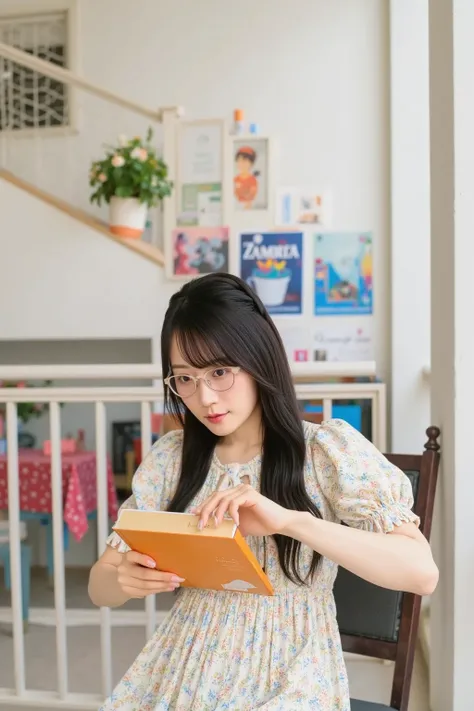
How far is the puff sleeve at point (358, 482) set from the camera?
102 centimetres

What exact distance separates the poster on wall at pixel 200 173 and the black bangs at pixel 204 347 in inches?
120

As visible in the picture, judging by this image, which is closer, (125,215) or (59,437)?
(59,437)

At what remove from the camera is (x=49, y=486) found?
139 inches

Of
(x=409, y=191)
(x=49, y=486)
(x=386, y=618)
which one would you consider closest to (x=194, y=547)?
(x=386, y=618)

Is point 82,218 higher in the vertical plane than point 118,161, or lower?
lower

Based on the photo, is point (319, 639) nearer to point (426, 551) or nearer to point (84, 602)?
point (426, 551)

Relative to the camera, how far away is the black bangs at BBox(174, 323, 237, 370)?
3.36 ft

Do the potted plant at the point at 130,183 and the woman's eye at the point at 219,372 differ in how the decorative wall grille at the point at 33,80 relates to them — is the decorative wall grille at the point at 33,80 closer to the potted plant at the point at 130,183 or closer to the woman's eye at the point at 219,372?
the potted plant at the point at 130,183

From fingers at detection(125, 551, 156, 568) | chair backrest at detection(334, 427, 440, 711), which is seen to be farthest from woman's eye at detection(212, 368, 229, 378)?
chair backrest at detection(334, 427, 440, 711)

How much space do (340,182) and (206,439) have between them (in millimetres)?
3093

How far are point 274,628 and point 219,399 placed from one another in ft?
1.15

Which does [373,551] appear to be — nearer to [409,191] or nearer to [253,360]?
[253,360]

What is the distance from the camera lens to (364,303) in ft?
→ 12.9

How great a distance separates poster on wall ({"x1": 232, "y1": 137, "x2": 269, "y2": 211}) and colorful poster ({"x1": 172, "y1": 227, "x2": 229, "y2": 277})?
0.64 feet
